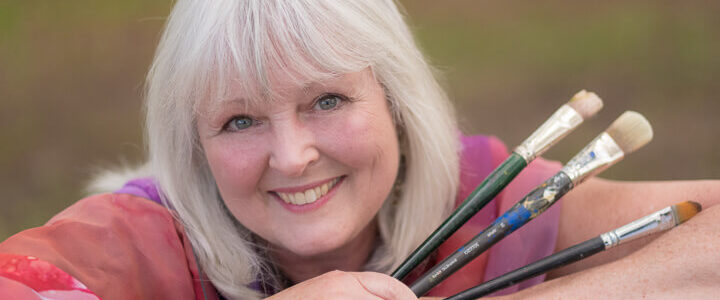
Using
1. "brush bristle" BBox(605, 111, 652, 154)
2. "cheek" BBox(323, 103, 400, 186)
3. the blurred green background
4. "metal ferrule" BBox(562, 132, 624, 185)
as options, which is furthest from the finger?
the blurred green background

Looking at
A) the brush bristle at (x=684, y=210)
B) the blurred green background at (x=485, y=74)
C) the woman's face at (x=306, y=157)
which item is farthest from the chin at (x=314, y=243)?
the blurred green background at (x=485, y=74)

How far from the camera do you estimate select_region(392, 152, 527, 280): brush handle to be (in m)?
1.11

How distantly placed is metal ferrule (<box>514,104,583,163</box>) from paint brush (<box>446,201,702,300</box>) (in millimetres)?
173

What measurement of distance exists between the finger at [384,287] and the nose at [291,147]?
0.63 feet

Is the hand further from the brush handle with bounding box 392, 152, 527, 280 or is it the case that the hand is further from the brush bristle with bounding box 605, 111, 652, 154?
the brush bristle with bounding box 605, 111, 652, 154

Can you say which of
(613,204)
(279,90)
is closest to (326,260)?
(279,90)

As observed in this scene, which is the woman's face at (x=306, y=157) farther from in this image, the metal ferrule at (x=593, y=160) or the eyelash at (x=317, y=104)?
the metal ferrule at (x=593, y=160)

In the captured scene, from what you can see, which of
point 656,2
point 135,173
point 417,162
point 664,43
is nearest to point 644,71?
point 664,43

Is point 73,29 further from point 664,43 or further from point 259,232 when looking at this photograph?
point 664,43

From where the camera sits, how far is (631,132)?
110 centimetres

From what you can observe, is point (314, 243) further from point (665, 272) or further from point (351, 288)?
point (665, 272)

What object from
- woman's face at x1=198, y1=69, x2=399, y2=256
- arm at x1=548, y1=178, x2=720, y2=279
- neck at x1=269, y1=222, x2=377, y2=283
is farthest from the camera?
neck at x1=269, y1=222, x2=377, y2=283

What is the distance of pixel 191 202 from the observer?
1.26 m

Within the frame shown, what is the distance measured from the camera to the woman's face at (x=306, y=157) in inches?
41.6
